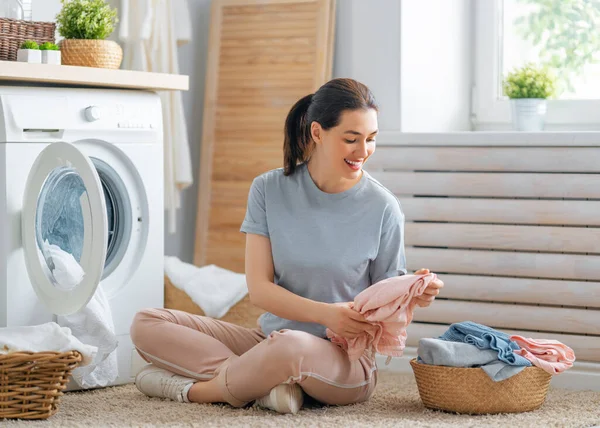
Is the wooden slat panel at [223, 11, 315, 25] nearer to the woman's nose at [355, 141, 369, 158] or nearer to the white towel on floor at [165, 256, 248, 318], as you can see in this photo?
the white towel on floor at [165, 256, 248, 318]

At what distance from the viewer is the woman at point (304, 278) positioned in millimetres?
2445

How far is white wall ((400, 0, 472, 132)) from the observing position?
3449mm

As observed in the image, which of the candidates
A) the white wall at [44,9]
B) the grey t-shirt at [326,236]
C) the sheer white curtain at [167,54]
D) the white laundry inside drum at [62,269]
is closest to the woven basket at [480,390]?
the grey t-shirt at [326,236]

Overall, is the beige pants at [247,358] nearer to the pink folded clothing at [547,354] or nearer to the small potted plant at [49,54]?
the pink folded clothing at [547,354]

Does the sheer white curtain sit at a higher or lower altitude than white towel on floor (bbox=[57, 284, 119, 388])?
higher

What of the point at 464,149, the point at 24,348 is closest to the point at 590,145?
the point at 464,149

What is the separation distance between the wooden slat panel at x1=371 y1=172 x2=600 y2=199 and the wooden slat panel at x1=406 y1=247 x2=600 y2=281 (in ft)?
0.62

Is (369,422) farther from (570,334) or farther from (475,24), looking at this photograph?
(475,24)

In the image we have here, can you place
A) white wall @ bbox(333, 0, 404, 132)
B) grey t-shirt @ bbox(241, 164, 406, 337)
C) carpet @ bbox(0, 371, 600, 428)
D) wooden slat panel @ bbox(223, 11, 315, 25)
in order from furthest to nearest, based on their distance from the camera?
wooden slat panel @ bbox(223, 11, 315, 25)
white wall @ bbox(333, 0, 404, 132)
grey t-shirt @ bbox(241, 164, 406, 337)
carpet @ bbox(0, 371, 600, 428)

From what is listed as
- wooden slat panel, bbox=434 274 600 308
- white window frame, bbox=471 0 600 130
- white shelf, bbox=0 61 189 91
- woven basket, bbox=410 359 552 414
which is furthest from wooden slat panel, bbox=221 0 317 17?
woven basket, bbox=410 359 552 414

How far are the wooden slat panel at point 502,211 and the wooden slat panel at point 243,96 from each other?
751 mm

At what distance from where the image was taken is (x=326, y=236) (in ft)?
8.45

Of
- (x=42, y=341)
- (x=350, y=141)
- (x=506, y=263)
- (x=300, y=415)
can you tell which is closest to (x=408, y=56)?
(x=506, y=263)

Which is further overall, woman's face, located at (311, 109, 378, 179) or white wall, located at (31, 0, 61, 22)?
white wall, located at (31, 0, 61, 22)
